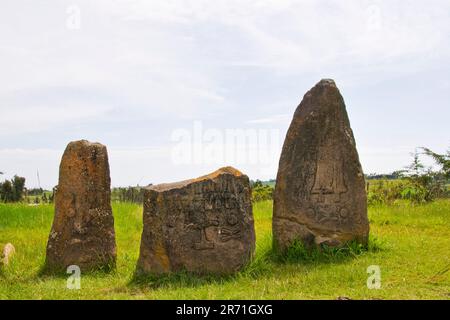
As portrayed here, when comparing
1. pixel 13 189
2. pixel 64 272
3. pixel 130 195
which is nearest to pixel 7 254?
pixel 64 272

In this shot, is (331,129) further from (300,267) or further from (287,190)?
(300,267)

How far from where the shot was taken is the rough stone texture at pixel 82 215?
9.38 metres

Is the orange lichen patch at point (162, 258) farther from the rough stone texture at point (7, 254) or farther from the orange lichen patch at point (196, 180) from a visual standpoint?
the rough stone texture at point (7, 254)

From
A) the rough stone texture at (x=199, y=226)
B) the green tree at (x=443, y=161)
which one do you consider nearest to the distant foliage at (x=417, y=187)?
the green tree at (x=443, y=161)

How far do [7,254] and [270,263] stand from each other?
17.0 ft

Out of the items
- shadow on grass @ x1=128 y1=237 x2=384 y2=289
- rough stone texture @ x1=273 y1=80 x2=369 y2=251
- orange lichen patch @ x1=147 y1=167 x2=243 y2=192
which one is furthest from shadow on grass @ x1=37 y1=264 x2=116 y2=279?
rough stone texture @ x1=273 y1=80 x2=369 y2=251

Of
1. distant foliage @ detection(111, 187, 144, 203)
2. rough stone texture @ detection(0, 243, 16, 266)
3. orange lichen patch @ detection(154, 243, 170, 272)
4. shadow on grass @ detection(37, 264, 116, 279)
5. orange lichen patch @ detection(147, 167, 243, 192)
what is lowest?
shadow on grass @ detection(37, 264, 116, 279)

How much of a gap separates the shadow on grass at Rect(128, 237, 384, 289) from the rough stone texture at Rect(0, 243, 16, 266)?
2933 millimetres

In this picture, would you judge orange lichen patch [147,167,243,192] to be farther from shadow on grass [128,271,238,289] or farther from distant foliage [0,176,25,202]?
distant foliage [0,176,25,202]

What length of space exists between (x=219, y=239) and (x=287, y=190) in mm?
2166

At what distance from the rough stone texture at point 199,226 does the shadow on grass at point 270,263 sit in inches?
4.8

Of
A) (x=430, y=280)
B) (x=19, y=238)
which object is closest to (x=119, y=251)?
(x=19, y=238)

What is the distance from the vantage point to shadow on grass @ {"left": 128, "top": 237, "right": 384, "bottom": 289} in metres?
8.13

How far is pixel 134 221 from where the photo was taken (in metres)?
14.4
